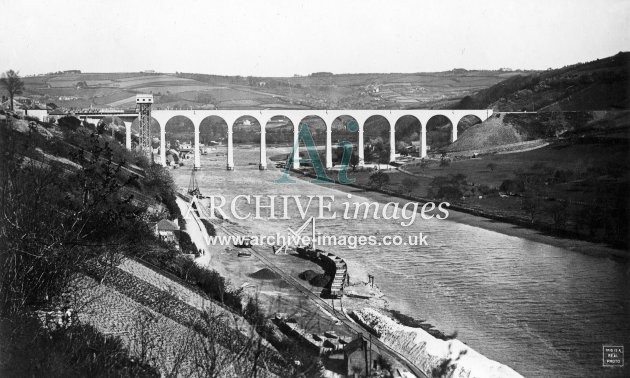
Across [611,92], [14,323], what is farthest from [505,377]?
[611,92]

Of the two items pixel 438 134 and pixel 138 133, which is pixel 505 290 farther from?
pixel 438 134

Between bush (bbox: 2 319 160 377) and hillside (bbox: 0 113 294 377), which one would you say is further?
hillside (bbox: 0 113 294 377)

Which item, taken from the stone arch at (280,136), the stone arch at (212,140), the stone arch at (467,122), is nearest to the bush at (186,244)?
the stone arch at (212,140)

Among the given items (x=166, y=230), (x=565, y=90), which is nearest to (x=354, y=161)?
(x=565, y=90)

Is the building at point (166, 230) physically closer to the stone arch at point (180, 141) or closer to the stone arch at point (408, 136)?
the stone arch at point (180, 141)

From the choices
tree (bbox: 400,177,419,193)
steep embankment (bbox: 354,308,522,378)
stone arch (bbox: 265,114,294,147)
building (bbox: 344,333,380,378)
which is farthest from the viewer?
stone arch (bbox: 265,114,294,147)

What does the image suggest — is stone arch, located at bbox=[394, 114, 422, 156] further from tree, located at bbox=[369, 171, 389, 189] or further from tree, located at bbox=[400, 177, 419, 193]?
tree, located at bbox=[369, 171, 389, 189]

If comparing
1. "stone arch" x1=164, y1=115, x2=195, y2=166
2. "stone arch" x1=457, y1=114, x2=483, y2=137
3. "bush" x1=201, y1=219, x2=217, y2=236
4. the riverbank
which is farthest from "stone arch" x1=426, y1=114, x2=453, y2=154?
"bush" x1=201, y1=219, x2=217, y2=236
